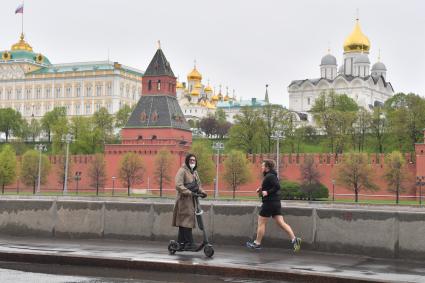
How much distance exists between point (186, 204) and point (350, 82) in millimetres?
102107

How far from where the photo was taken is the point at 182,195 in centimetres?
1199

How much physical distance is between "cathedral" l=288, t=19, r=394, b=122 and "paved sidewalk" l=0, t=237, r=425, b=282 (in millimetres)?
98533

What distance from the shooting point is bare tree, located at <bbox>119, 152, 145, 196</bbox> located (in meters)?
64.2

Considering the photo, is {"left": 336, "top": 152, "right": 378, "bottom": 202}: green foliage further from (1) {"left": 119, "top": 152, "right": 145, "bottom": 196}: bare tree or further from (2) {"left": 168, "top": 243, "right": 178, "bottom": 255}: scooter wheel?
(2) {"left": 168, "top": 243, "right": 178, "bottom": 255}: scooter wheel

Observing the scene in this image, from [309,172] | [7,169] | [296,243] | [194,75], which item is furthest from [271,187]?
[194,75]

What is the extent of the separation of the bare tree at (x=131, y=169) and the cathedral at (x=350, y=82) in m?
50.6

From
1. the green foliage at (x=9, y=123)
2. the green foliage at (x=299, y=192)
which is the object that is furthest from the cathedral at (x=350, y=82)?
the green foliage at (x=299, y=192)

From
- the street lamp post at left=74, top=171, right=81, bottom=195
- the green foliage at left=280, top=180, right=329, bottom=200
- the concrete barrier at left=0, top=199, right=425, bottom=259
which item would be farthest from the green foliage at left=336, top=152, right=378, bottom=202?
the concrete barrier at left=0, top=199, right=425, bottom=259

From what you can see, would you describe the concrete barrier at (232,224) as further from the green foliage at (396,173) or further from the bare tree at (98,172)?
the bare tree at (98,172)

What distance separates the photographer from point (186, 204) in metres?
12.1

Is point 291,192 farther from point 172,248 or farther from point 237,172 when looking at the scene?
point 172,248

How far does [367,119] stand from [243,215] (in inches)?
2681

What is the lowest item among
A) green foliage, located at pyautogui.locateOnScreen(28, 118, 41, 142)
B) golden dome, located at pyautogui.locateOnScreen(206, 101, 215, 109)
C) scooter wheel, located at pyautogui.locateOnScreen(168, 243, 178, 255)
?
scooter wheel, located at pyautogui.locateOnScreen(168, 243, 178, 255)

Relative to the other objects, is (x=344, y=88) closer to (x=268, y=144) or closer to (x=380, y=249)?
(x=268, y=144)
